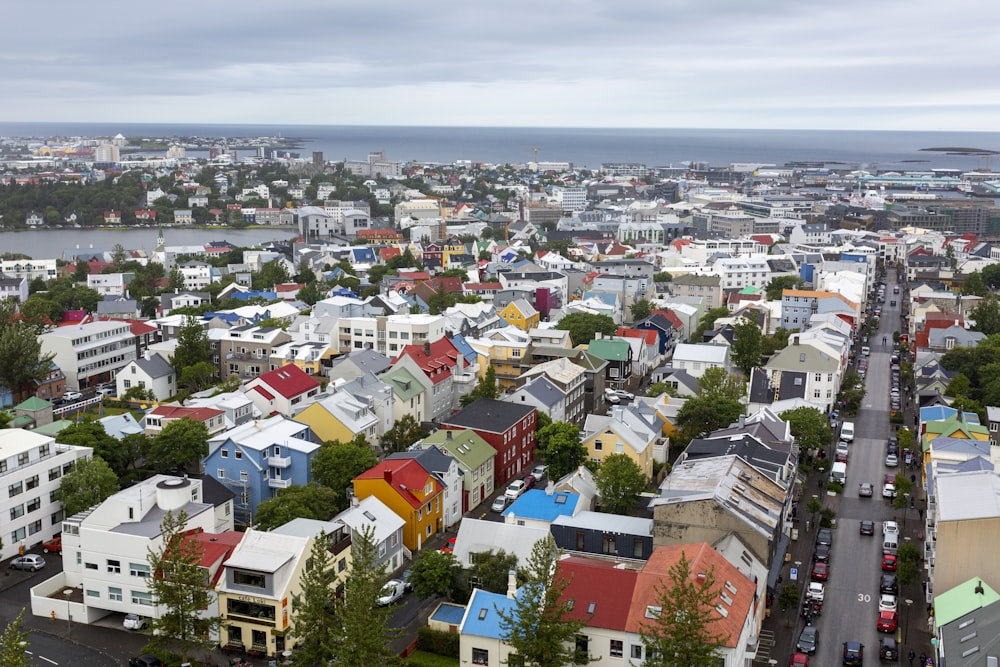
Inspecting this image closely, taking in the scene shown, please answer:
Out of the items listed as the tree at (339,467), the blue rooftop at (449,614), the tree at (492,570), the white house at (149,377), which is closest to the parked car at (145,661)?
the blue rooftop at (449,614)

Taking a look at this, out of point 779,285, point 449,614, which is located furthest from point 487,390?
point 779,285

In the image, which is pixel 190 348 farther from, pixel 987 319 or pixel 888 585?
pixel 987 319

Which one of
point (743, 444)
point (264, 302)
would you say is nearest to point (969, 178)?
point (264, 302)

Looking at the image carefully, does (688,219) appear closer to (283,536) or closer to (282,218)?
(282,218)

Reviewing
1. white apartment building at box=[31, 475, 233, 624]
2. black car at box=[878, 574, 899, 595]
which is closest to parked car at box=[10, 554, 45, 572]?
white apartment building at box=[31, 475, 233, 624]

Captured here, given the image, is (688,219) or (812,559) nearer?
(812,559)

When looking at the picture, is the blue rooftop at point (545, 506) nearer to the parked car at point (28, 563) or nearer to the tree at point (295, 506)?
the tree at point (295, 506)
